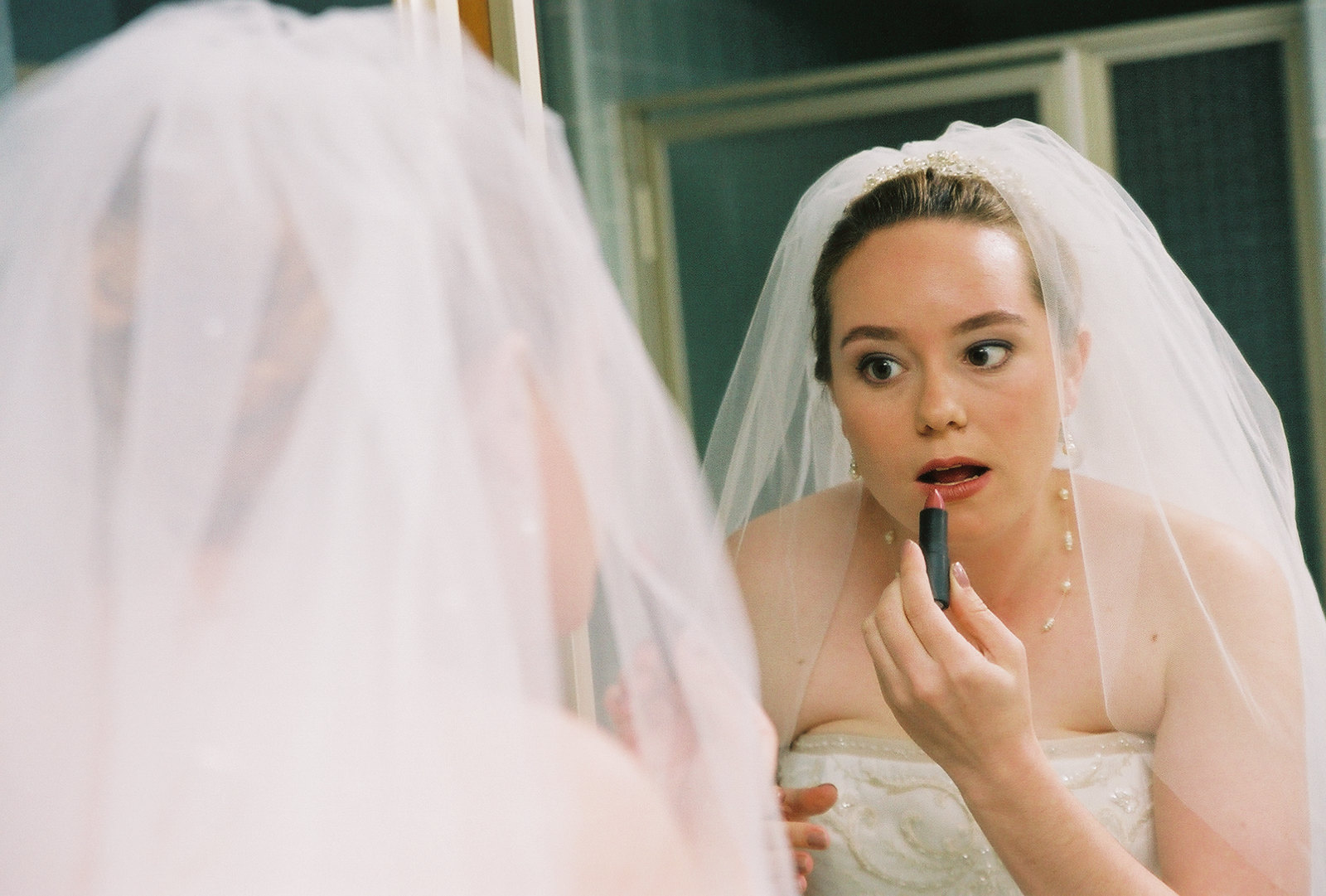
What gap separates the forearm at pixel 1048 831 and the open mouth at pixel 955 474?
255mm

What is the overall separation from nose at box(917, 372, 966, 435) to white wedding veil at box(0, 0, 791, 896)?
1.68 ft

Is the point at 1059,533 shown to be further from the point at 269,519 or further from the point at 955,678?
the point at 269,519

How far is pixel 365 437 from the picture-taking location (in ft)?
1.60

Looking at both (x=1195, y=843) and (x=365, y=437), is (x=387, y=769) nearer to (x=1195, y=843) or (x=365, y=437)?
(x=365, y=437)

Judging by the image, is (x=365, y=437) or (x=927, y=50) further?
(x=927, y=50)

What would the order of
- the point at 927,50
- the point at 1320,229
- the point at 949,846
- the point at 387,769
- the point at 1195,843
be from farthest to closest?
the point at 927,50
the point at 1320,229
the point at 949,846
the point at 1195,843
the point at 387,769

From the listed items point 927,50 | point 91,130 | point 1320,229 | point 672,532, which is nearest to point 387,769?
point 672,532

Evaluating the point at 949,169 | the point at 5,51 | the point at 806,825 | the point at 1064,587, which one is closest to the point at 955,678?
the point at 806,825

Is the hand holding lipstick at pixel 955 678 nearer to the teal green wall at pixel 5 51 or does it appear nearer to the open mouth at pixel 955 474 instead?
the open mouth at pixel 955 474

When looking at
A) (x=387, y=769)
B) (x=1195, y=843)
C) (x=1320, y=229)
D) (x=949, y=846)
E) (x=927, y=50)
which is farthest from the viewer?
(x=927, y=50)

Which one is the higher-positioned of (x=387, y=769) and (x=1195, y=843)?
(x=387, y=769)

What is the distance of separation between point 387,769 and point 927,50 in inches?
128

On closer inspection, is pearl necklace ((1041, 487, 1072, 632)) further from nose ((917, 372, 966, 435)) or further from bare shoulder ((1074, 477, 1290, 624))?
nose ((917, 372, 966, 435))

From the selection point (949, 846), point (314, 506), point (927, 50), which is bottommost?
point (949, 846)
